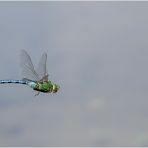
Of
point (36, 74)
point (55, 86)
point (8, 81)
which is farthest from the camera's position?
point (8, 81)

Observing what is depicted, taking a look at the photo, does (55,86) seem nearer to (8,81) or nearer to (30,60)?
(30,60)

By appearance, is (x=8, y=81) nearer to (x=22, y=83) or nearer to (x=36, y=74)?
(x=22, y=83)

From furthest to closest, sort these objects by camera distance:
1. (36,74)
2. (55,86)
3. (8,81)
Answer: (8,81) < (36,74) < (55,86)

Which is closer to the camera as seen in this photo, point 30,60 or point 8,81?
point 30,60

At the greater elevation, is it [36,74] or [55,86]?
[36,74]

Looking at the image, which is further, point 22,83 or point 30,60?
point 22,83

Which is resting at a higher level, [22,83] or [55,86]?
[22,83]

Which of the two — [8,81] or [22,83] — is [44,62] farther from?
[8,81]

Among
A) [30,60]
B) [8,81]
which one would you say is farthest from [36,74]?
[8,81]

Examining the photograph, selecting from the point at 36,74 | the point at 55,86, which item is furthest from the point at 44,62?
the point at 55,86
